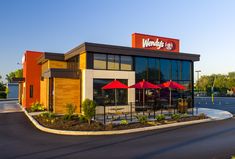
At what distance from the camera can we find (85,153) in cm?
966

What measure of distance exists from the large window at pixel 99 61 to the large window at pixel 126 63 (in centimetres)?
191


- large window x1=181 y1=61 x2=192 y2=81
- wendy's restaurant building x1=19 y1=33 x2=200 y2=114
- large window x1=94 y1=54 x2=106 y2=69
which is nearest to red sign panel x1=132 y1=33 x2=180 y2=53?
wendy's restaurant building x1=19 y1=33 x2=200 y2=114

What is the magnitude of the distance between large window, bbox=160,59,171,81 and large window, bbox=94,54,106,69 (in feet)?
21.4

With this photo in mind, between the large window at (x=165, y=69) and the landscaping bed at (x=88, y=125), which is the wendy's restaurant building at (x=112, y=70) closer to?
the large window at (x=165, y=69)

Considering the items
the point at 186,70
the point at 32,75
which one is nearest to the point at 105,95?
the point at 186,70

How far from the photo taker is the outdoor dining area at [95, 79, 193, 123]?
1994 cm

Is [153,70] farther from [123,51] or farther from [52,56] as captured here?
[52,56]

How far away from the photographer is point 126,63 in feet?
74.9

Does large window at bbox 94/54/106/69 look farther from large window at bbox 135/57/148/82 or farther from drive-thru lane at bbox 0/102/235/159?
drive-thru lane at bbox 0/102/235/159

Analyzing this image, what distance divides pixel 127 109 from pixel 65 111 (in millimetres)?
5489

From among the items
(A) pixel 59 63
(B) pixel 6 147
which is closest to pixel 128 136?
A: (B) pixel 6 147

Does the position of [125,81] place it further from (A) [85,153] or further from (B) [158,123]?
(A) [85,153]

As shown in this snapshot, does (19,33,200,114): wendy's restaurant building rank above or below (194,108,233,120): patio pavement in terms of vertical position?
above

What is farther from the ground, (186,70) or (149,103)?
(186,70)
